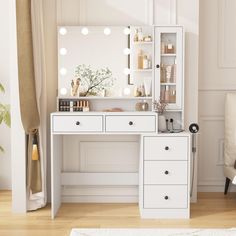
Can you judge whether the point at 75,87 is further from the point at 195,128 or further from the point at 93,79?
the point at 195,128

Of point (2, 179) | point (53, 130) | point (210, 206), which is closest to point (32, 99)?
point (53, 130)

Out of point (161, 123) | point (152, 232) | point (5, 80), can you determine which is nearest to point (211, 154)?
point (161, 123)

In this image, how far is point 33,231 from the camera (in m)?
3.64

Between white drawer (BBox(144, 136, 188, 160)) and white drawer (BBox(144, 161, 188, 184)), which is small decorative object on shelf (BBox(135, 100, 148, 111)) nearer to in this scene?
white drawer (BBox(144, 136, 188, 160))

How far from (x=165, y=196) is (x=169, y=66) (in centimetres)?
117

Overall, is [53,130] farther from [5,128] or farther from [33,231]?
[5,128]

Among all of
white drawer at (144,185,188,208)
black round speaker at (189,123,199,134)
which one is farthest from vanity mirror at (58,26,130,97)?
white drawer at (144,185,188,208)

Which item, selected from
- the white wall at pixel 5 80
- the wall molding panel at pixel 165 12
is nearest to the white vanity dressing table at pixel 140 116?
the wall molding panel at pixel 165 12

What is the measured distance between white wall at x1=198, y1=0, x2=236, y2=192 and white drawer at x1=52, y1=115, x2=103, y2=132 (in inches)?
51.6

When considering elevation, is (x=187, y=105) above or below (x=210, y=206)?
above

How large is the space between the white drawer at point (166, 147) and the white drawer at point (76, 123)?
1.40 ft

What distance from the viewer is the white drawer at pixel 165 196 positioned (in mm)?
4008

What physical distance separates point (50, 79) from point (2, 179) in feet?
4.22

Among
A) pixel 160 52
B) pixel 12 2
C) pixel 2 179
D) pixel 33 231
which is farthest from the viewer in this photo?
pixel 2 179
